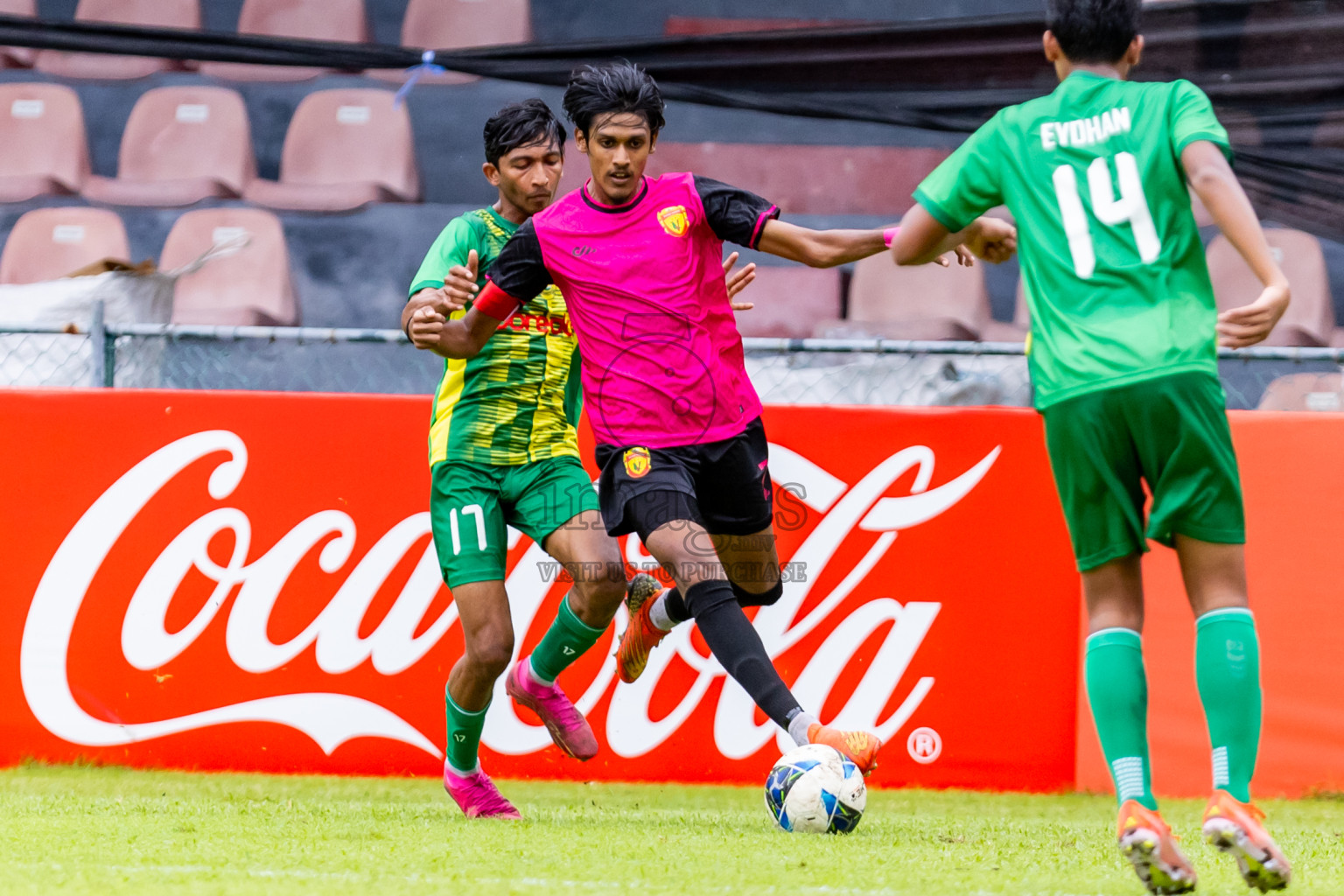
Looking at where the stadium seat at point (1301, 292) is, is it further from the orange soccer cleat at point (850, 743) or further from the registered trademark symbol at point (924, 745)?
the orange soccer cleat at point (850, 743)

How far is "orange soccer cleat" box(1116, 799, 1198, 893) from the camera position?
2.32 m

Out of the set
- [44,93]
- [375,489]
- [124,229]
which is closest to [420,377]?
[375,489]

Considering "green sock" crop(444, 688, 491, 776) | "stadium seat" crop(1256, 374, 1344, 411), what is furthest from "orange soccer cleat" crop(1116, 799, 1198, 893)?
"stadium seat" crop(1256, 374, 1344, 411)

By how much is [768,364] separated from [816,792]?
2717 mm

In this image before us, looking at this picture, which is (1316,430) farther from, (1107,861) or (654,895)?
(654,895)

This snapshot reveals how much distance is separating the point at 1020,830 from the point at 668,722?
1388mm

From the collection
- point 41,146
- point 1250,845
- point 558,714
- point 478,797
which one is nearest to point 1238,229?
point 1250,845

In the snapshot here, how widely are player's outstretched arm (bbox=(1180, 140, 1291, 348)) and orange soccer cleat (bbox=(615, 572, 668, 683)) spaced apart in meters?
2.12

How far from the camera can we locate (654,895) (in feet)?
8.32

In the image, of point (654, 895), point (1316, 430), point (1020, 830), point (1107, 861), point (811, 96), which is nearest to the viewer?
Answer: point (654, 895)

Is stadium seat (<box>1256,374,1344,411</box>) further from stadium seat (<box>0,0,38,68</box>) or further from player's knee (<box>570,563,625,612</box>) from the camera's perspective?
stadium seat (<box>0,0,38,68</box>)

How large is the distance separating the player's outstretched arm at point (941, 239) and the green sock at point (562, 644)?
164cm

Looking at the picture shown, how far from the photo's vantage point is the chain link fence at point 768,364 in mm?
4922

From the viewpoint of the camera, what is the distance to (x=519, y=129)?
4039mm
